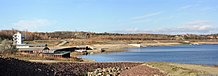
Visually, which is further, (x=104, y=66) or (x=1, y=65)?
(x=104, y=66)

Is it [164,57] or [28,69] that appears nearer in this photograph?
[28,69]

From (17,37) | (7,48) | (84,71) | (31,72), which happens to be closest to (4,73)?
(31,72)

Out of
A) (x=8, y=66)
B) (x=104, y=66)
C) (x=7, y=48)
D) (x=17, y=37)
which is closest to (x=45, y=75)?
(x=8, y=66)

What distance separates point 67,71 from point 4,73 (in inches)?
500

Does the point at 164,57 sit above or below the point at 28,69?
below

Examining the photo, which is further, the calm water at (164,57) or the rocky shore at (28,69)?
the calm water at (164,57)

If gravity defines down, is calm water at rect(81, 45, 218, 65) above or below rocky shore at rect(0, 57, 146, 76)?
below

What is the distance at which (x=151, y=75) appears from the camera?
33625 mm

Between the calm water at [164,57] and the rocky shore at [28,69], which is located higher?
the rocky shore at [28,69]

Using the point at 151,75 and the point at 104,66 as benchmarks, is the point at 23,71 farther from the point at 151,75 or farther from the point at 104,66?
the point at 104,66

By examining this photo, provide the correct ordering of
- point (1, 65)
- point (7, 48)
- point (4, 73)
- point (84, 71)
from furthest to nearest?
point (7, 48) < point (84, 71) < point (1, 65) < point (4, 73)

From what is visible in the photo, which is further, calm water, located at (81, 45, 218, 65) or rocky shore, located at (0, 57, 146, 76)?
calm water, located at (81, 45, 218, 65)

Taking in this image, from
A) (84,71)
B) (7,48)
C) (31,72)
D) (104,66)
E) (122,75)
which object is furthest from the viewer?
(7,48)

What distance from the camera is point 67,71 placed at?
1476 inches
